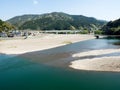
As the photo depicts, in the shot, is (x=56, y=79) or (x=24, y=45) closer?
(x=56, y=79)

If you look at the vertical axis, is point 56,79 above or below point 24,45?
below

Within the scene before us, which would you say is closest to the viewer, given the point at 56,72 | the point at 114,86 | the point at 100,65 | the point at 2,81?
the point at 114,86

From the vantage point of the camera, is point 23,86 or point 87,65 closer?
point 23,86

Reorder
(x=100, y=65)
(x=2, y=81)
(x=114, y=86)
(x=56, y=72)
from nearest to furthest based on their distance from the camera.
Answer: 1. (x=114, y=86)
2. (x=2, y=81)
3. (x=56, y=72)
4. (x=100, y=65)

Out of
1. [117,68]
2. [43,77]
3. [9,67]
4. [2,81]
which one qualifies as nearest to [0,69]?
[9,67]

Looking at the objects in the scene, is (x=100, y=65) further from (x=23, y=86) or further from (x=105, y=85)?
(x=23, y=86)

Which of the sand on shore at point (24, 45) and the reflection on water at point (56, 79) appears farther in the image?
the sand on shore at point (24, 45)

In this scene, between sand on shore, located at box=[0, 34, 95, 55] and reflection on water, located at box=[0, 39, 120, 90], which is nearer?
reflection on water, located at box=[0, 39, 120, 90]

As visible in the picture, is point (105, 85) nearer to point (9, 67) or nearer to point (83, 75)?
point (83, 75)

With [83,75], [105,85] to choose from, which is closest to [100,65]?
[83,75]
